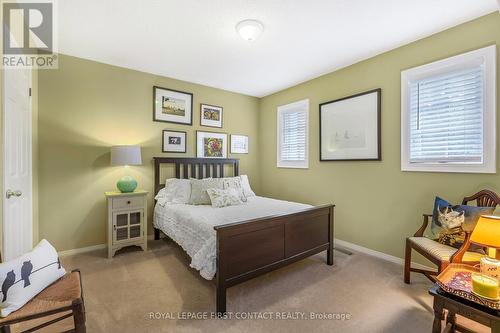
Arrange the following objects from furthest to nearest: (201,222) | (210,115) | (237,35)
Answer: (210,115), (237,35), (201,222)

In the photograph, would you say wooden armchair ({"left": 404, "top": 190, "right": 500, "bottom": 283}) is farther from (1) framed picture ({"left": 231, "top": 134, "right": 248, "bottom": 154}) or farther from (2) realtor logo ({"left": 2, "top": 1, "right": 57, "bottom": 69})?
(2) realtor logo ({"left": 2, "top": 1, "right": 57, "bottom": 69})

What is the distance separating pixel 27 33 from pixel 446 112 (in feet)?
15.0

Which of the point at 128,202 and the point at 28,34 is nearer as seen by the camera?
the point at 28,34

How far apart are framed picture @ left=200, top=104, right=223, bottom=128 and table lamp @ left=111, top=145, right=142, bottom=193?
54.4 inches

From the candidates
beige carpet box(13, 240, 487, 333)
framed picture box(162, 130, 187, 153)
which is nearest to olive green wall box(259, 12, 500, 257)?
beige carpet box(13, 240, 487, 333)

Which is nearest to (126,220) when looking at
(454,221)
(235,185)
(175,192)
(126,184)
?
(126,184)

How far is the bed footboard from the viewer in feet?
6.33

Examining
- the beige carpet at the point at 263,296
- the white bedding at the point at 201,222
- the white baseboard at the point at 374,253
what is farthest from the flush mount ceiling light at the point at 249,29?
the white baseboard at the point at 374,253

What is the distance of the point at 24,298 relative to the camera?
1.29 meters

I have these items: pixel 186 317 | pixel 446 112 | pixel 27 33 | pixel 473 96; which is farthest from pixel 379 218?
pixel 27 33

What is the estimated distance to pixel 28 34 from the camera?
248 cm

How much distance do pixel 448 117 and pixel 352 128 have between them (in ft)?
3.53

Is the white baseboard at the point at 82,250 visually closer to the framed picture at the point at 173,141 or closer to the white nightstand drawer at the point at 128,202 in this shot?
the white nightstand drawer at the point at 128,202

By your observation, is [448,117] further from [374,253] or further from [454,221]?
[374,253]
